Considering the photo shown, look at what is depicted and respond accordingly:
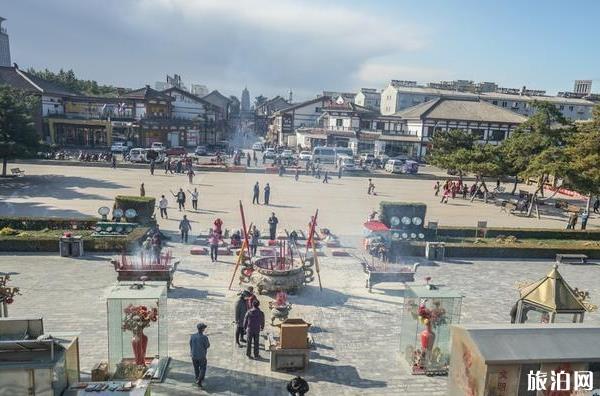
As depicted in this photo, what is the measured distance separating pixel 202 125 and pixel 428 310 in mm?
64960

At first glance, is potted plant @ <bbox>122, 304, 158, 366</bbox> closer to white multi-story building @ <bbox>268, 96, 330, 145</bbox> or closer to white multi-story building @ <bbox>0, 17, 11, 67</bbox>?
white multi-story building @ <bbox>268, 96, 330, 145</bbox>

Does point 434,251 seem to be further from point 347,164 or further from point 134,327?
point 347,164

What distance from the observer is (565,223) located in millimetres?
31328

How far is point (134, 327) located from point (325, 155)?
51001 millimetres

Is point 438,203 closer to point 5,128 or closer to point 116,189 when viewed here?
point 116,189

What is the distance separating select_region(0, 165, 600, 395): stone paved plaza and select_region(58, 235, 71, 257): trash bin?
315 millimetres

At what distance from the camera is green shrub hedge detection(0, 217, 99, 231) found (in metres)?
21.7

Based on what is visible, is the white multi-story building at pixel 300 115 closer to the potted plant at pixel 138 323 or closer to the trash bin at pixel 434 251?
the trash bin at pixel 434 251

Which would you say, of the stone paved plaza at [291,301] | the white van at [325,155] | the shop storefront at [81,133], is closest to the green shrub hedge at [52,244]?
the stone paved plaza at [291,301]

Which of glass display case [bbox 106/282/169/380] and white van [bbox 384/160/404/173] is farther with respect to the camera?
white van [bbox 384/160/404/173]

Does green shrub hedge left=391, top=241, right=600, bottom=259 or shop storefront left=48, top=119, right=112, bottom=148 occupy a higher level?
shop storefront left=48, top=119, right=112, bottom=148

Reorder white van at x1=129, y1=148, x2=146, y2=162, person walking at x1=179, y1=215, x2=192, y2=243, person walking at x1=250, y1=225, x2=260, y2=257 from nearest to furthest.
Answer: person walking at x1=250, y1=225, x2=260, y2=257 < person walking at x1=179, y1=215, x2=192, y2=243 < white van at x1=129, y1=148, x2=146, y2=162

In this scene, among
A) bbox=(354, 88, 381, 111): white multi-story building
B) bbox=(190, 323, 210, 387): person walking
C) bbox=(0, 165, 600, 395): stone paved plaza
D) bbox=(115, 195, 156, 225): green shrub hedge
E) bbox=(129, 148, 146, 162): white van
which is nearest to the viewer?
bbox=(190, 323, 210, 387): person walking

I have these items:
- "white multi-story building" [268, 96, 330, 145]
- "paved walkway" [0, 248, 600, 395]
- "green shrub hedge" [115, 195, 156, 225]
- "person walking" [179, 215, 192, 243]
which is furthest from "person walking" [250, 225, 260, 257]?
"white multi-story building" [268, 96, 330, 145]
